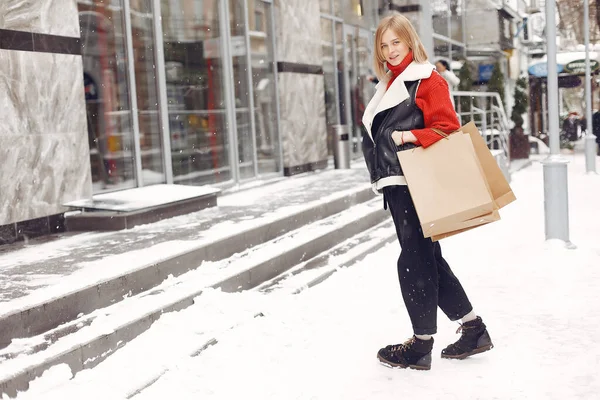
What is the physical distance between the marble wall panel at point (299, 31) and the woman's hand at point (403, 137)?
9.98 m

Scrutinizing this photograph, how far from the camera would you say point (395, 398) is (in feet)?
12.7

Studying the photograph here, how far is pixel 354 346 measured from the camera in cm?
475

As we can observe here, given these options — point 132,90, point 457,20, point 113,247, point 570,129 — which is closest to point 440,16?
point 457,20

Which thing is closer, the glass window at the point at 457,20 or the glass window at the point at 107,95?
the glass window at the point at 107,95

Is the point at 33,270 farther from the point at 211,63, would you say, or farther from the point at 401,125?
the point at 211,63

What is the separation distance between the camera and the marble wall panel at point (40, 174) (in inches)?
291

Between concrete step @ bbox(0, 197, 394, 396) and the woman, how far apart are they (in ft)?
5.53

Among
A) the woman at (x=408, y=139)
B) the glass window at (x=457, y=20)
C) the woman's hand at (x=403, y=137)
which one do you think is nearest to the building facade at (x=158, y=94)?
the woman at (x=408, y=139)

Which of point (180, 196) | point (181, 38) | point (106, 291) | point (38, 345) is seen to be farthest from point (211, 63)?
point (38, 345)

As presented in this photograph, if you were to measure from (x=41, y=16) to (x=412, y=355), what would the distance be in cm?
546

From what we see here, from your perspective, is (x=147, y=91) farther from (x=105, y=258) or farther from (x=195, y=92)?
(x=105, y=258)

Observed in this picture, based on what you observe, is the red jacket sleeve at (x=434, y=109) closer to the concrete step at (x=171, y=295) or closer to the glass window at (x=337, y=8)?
the concrete step at (x=171, y=295)

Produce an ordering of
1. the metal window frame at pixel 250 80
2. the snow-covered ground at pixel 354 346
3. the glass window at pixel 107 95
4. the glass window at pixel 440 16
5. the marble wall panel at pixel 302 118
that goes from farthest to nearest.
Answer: the glass window at pixel 440 16, the marble wall panel at pixel 302 118, the metal window frame at pixel 250 80, the glass window at pixel 107 95, the snow-covered ground at pixel 354 346

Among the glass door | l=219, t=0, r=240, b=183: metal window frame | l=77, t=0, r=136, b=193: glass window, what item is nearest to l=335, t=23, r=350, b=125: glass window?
the glass door
